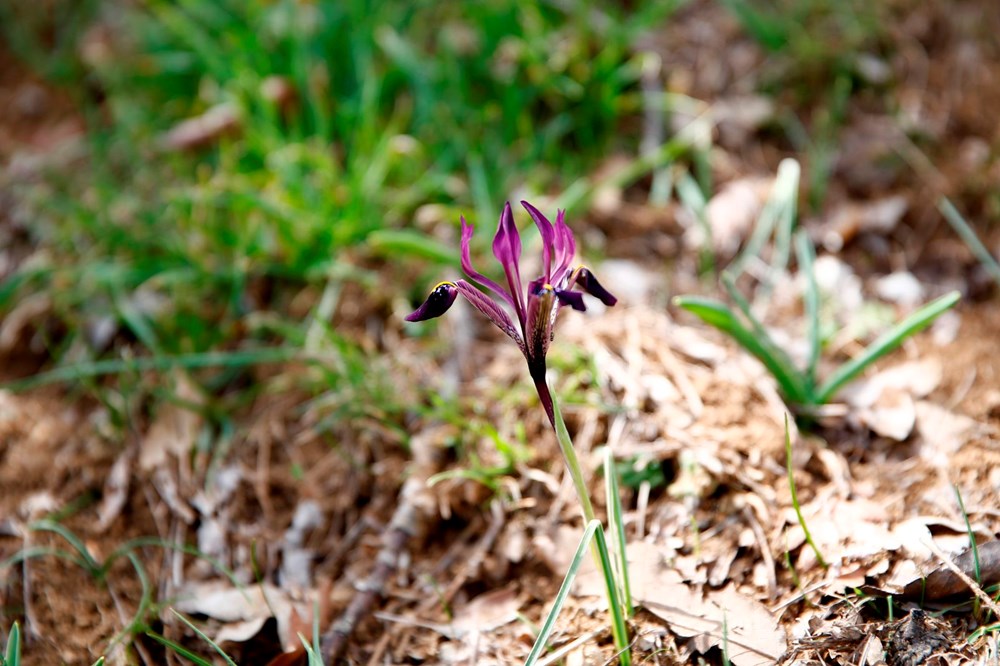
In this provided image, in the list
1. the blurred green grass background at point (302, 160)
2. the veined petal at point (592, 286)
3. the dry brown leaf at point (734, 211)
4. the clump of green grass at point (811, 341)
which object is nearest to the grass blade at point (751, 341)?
the clump of green grass at point (811, 341)

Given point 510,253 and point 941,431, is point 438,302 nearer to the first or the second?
point 510,253

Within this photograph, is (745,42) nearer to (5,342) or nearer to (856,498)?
(856,498)

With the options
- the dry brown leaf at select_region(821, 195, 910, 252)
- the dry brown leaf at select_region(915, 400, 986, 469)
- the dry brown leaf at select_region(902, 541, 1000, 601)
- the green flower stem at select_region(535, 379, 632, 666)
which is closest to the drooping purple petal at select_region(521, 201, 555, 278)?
the green flower stem at select_region(535, 379, 632, 666)

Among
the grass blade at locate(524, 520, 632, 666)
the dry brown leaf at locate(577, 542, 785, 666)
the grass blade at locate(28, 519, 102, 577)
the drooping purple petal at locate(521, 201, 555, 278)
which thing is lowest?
the grass blade at locate(28, 519, 102, 577)

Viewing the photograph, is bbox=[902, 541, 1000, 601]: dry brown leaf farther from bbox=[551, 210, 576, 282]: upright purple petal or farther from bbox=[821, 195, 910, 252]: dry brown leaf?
bbox=[821, 195, 910, 252]: dry brown leaf

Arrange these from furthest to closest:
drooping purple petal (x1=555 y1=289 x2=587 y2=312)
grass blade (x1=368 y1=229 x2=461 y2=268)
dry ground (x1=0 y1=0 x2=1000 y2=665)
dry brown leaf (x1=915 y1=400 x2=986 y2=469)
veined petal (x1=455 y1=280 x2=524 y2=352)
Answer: grass blade (x1=368 y1=229 x2=461 y2=268) → dry brown leaf (x1=915 y1=400 x2=986 y2=469) → dry ground (x1=0 y1=0 x2=1000 y2=665) → veined petal (x1=455 y1=280 x2=524 y2=352) → drooping purple petal (x1=555 y1=289 x2=587 y2=312)

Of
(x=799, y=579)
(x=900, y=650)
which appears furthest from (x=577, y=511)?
(x=900, y=650)

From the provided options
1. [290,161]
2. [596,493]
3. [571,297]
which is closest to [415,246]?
[290,161]
